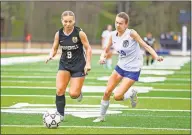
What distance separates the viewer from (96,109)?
1198cm

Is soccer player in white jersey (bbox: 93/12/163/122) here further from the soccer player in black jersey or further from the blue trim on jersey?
the soccer player in black jersey

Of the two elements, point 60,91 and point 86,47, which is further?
point 86,47

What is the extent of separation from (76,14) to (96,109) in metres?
42.9

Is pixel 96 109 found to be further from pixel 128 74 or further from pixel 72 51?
pixel 72 51

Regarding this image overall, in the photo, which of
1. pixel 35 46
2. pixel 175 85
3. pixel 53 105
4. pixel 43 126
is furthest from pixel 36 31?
pixel 43 126

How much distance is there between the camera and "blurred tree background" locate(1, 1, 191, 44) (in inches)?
2134

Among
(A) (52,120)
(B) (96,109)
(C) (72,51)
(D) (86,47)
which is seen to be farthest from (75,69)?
(B) (96,109)

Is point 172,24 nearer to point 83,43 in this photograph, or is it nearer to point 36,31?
point 36,31

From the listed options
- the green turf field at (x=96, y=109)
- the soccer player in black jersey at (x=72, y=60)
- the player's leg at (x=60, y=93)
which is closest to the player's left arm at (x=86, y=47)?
the soccer player in black jersey at (x=72, y=60)

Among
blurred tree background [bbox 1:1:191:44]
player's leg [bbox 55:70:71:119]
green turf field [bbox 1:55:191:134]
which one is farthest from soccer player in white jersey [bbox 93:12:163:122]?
blurred tree background [bbox 1:1:191:44]

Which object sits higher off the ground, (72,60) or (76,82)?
(72,60)

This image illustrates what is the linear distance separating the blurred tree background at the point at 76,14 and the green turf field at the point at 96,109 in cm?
3516

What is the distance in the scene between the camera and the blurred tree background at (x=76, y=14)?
178 ft

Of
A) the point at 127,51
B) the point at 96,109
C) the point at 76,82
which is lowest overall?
the point at 96,109
